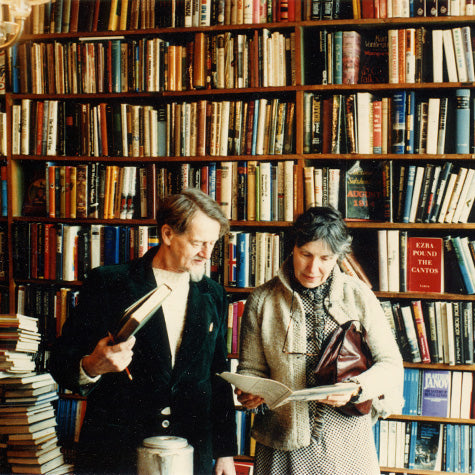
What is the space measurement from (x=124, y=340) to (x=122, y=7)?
1.96 meters

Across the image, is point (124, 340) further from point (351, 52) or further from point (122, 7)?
point (122, 7)

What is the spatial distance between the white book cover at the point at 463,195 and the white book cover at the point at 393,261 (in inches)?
10.0

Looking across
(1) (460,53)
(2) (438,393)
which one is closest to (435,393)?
(2) (438,393)

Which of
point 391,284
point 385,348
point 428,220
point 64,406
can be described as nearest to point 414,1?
point 428,220

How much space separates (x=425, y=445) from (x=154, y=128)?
1.90 metres

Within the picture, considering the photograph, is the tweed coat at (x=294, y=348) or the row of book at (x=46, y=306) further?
the row of book at (x=46, y=306)

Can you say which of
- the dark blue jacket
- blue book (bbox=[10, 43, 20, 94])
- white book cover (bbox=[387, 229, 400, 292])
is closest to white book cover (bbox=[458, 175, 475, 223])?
white book cover (bbox=[387, 229, 400, 292])

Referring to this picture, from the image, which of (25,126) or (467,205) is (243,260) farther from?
(25,126)

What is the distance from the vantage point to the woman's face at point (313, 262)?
1.68 m

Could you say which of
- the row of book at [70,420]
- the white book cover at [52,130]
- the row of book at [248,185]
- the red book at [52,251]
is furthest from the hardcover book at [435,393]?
the white book cover at [52,130]

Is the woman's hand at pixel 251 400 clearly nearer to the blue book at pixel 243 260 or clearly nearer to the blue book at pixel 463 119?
the blue book at pixel 243 260

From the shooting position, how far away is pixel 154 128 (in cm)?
267

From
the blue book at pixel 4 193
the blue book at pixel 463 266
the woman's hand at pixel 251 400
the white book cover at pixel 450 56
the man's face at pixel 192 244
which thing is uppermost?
the white book cover at pixel 450 56

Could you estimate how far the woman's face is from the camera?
168 centimetres
